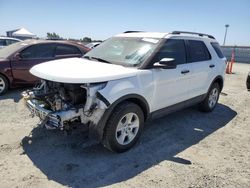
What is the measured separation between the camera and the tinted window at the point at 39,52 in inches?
284

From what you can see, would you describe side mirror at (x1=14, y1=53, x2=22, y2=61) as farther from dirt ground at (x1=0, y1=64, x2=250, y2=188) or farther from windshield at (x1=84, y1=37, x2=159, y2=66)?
windshield at (x1=84, y1=37, x2=159, y2=66)

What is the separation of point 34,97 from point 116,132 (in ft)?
4.63

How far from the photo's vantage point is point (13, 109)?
5.73 meters

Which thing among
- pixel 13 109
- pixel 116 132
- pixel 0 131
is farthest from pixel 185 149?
pixel 13 109

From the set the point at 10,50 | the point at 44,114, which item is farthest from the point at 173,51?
the point at 10,50

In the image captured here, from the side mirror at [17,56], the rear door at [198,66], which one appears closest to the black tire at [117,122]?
the rear door at [198,66]

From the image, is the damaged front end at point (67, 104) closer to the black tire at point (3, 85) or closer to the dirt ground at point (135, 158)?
the dirt ground at point (135, 158)

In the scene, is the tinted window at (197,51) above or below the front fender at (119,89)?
above

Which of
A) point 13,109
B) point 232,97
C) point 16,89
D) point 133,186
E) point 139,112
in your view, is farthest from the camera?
point 232,97

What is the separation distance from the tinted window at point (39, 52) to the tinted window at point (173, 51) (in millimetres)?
4325

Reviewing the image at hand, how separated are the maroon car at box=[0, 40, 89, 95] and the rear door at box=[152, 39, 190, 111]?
4.17m

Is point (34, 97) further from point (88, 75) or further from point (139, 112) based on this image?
point (139, 112)

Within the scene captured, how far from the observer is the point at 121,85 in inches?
142

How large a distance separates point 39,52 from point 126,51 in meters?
3.96
